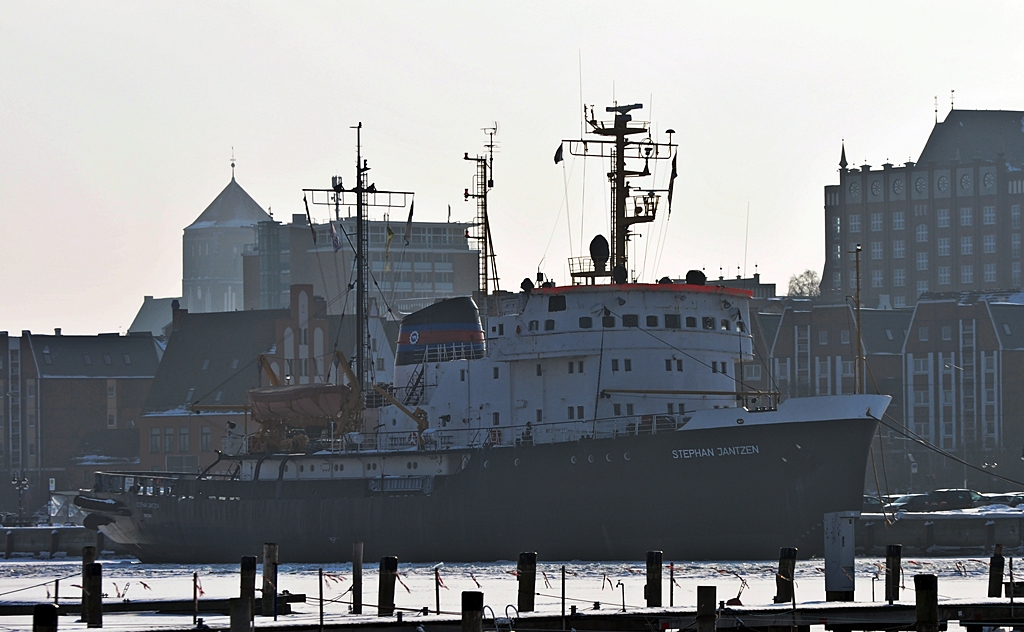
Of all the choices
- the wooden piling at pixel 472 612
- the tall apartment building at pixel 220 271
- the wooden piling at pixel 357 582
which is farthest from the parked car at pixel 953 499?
the tall apartment building at pixel 220 271

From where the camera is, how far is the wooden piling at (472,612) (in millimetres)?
25406

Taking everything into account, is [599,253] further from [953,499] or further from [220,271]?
[220,271]

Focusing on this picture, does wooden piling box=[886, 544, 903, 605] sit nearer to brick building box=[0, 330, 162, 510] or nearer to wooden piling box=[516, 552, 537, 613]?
wooden piling box=[516, 552, 537, 613]

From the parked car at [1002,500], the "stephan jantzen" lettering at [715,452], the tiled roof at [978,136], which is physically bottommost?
the parked car at [1002,500]

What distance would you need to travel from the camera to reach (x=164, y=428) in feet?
304

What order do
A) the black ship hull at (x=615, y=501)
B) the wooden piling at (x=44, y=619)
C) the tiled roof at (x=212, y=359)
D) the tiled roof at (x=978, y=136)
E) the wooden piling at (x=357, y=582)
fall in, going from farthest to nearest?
the tiled roof at (x=978, y=136) → the tiled roof at (x=212, y=359) → the black ship hull at (x=615, y=501) → the wooden piling at (x=357, y=582) → the wooden piling at (x=44, y=619)

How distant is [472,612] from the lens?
25.5m

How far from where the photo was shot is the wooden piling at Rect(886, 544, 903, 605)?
32.9 m

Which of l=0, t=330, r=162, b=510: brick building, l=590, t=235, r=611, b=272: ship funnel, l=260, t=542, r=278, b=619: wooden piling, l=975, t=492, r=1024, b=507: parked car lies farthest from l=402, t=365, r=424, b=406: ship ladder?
l=0, t=330, r=162, b=510: brick building

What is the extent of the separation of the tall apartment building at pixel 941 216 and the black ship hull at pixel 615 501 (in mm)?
75609

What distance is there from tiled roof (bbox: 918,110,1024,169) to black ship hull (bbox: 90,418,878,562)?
8353 centimetres

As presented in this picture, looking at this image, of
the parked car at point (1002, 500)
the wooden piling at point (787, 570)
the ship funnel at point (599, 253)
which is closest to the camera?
the wooden piling at point (787, 570)

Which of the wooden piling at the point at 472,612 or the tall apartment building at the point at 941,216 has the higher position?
the tall apartment building at the point at 941,216

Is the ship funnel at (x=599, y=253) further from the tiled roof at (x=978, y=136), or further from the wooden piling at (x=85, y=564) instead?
the tiled roof at (x=978, y=136)
